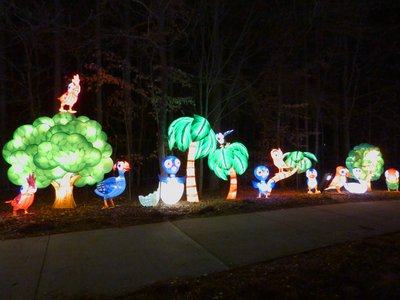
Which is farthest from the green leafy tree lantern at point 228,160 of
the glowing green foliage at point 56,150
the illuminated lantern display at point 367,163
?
the illuminated lantern display at point 367,163

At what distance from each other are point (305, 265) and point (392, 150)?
84.3 feet

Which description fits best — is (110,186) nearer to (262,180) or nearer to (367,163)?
(262,180)

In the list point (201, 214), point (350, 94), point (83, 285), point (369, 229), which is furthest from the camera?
point (350, 94)

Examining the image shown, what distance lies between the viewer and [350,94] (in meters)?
22.2

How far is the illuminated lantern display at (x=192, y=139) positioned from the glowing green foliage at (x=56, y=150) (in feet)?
6.28


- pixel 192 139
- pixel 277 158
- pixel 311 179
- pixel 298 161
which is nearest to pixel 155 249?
pixel 192 139

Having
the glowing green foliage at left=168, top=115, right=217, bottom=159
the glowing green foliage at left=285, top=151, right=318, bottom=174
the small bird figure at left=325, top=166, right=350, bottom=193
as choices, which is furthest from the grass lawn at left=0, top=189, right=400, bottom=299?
the small bird figure at left=325, top=166, right=350, bottom=193

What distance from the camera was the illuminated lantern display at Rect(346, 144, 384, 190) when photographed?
14.0 m

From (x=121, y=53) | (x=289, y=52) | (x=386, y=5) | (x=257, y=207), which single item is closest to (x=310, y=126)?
(x=386, y=5)

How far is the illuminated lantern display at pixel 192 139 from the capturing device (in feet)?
33.2

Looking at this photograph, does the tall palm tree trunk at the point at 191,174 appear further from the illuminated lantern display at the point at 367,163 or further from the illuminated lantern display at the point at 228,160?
the illuminated lantern display at the point at 367,163

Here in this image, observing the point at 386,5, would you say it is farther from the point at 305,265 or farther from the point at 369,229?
the point at 305,265

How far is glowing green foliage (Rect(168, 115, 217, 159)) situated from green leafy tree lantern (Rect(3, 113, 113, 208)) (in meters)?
1.77

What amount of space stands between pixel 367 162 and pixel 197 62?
7.08 meters
